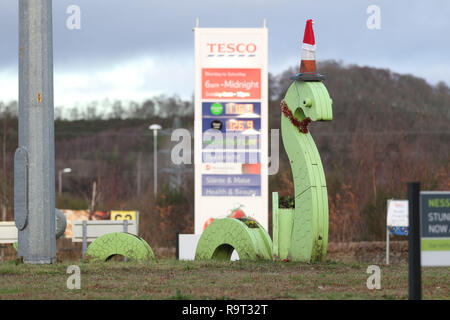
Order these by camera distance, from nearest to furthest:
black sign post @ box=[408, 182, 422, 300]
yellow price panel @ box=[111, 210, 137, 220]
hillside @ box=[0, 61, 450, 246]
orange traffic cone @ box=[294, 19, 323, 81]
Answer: black sign post @ box=[408, 182, 422, 300] → orange traffic cone @ box=[294, 19, 323, 81] → yellow price panel @ box=[111, 210, 137, 220] → hillside @ box=[0, 61, 450, 246]

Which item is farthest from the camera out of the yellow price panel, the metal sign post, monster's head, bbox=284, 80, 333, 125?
the yellow price panel

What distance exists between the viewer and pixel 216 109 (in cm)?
2341

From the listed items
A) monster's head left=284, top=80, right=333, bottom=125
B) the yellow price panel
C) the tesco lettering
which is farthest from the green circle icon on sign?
monster's head left=284, top=80, right=333, bottom=125

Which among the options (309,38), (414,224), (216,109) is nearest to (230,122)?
(216,109)

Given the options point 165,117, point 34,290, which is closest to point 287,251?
point 34,290

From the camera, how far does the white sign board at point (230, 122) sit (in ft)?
76.5

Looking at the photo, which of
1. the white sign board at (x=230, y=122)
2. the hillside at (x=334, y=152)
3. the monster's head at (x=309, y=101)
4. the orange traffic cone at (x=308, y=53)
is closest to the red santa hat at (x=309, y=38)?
the orange traffic cone at (x=308, y=53)

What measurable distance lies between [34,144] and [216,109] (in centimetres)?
1153

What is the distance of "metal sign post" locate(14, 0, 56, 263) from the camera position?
1222 cm

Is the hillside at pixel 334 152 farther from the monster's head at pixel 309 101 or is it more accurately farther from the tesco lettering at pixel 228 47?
the monster's head at pixel 309 101

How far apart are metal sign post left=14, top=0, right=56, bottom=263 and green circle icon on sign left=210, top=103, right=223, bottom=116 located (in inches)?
446

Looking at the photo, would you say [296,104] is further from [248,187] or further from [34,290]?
[248,187]

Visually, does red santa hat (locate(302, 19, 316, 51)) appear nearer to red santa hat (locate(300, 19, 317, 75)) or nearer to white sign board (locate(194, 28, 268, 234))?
red santa hat (locate(300, 19, 317, 75))

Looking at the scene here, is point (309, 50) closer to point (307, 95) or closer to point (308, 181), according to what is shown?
point (307, 95)
